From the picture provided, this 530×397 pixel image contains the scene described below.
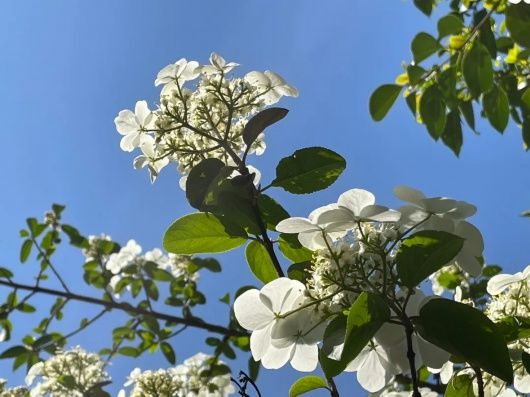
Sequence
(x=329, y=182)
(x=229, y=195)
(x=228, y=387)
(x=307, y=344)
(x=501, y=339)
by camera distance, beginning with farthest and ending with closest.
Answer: (x=228, y=387) → (x=329, y=182) → (x=229, y=195) → (x=307, y=344) → (x=501, y=339)

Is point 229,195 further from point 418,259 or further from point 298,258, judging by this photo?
point 418,259

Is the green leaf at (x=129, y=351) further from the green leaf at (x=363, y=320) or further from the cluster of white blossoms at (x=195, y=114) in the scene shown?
the green leaf at (x=363, y=320)

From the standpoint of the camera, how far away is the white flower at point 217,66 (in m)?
1.19

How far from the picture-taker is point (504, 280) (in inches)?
46.4

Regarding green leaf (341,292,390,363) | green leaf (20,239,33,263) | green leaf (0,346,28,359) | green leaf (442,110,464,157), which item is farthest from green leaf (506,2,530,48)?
green leaf (0,346,28,359)

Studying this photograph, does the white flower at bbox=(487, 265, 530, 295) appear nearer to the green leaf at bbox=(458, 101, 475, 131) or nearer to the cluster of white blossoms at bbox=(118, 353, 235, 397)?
the cluster of white blossoms at bbox=(118, 353, 235, 397)

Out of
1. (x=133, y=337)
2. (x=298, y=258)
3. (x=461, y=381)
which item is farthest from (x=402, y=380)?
(x=133, y=337)

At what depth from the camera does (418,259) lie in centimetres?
80

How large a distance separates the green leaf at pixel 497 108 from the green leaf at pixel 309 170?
1256 millimetres

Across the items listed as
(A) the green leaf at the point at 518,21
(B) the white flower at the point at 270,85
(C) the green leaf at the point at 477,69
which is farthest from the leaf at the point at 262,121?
(A) the green leaf at the point at 518,21

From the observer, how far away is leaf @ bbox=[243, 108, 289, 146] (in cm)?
110

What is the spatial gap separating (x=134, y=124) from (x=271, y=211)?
1.30 feet

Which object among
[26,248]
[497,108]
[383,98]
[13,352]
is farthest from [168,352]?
[497,108]

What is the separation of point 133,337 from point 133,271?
0.32m
